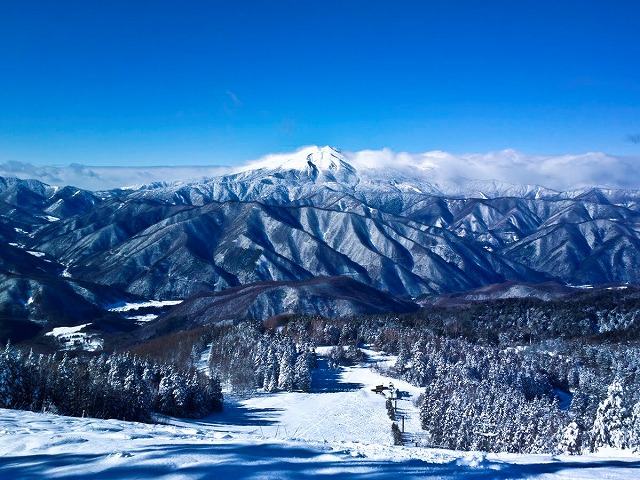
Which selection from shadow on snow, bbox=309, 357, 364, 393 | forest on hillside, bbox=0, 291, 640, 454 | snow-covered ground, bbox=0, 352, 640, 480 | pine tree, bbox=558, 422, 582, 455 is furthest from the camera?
shadow on snow, bbox=309, 357, 364, 393

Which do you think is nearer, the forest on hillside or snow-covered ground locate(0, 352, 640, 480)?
snow-covered ground locate(0, 352, 640, 480)

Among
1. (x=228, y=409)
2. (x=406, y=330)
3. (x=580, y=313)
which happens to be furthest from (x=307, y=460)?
(x=580, y=313)

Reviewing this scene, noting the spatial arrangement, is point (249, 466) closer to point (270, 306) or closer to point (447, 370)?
point (447, 370)

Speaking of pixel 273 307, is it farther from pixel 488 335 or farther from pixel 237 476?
pixel 237 476

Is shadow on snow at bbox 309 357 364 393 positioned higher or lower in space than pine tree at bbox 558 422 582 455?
lower

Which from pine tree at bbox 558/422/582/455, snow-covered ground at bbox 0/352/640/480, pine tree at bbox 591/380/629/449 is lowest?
pine tree at bbox 558/422/582/455

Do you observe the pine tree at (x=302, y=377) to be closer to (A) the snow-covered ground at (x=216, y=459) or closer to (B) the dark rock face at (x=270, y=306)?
(A) the snow-covered ground at (x=216, y=459)

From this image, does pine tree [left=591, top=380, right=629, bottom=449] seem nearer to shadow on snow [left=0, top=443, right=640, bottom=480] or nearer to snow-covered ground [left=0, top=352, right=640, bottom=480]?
snow-covered ground [left=0, top=352, right=640, bottom=480]

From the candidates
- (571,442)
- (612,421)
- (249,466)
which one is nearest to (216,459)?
(249,466)

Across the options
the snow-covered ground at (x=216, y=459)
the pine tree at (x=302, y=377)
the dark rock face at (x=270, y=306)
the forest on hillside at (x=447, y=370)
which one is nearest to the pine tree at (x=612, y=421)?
the forest on hillside at (x=447, y=370)

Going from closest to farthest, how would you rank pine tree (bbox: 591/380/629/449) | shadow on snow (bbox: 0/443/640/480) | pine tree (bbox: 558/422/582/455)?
shadow on snow (bbox: 0/443/640/480) → pine tree (bbox: 591/380/629/449) → pine tree (bbox: 558/422/582/455)

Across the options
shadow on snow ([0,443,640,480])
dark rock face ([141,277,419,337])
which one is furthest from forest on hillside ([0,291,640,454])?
dark rock face ([141,277,419,337])
